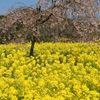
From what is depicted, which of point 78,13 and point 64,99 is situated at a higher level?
point 78,13

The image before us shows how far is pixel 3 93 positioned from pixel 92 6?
701 centimetres

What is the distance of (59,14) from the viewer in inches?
554

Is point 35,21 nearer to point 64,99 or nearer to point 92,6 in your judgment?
point 92,6

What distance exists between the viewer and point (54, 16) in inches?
559

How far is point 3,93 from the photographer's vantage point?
825 centimetres

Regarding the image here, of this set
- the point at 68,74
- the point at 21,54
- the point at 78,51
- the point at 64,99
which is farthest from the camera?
the point at 78,51

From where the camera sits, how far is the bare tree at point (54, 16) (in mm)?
13945

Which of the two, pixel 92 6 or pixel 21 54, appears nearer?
pixel 92 6

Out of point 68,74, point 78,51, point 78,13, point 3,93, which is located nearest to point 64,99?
point 3,93

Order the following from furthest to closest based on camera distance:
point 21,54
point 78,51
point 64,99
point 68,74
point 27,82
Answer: point 78,51
point 21,54
point 68,74
point 27,82
point 64,99

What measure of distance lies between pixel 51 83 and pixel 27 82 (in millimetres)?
574

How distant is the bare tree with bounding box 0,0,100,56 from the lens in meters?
13.9

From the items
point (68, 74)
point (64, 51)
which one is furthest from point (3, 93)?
point (64, 51)

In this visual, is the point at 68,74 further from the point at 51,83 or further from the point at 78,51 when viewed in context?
the point at 78,51
